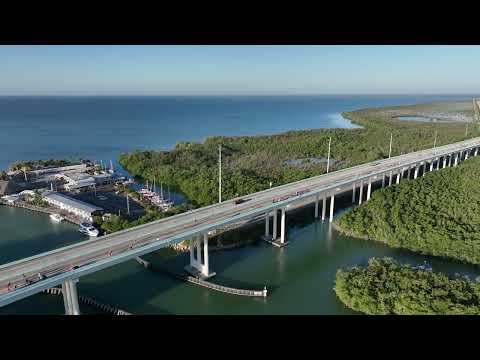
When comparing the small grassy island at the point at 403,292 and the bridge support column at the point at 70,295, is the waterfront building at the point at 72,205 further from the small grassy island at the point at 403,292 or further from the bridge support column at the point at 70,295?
the small grassy island at the point at 403,292

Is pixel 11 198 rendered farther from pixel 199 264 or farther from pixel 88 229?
pixel 199 264

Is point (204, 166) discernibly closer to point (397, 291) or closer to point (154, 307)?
point (154, 307)

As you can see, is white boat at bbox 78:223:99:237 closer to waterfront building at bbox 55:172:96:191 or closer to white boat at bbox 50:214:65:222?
white boat at bbox 50:214:65:222

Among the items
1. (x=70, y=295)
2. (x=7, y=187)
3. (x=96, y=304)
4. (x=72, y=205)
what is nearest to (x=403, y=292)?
(x=96, y=304)

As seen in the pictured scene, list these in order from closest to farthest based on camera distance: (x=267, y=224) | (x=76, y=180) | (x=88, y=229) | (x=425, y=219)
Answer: (x=88, y=229) < (x=267, y=224) < (x=425, y=219) < (x=76, y=180)

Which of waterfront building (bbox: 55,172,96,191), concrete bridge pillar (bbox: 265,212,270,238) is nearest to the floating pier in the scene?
concrete bridge pillar (bbox: 265,212,270,238)

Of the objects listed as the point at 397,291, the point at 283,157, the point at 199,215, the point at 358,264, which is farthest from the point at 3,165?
the point at 397,291

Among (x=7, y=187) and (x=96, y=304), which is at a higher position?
(x=7, y=187)
